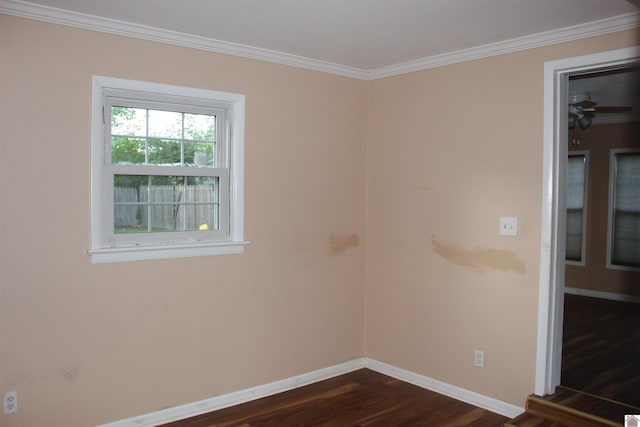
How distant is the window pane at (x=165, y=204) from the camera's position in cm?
320

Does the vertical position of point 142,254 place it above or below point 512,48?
below

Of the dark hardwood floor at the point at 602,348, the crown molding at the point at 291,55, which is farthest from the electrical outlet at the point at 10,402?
the dark hardwood floor at the point at 602,348

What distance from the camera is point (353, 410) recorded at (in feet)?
11.6

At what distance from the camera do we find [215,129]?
3.60 metres

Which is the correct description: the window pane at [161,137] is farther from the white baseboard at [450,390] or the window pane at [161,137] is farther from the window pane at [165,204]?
the white baseboard at [450,390]

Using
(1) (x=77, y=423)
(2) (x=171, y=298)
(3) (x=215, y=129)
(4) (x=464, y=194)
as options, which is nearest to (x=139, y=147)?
(3) (x=215, y=129)

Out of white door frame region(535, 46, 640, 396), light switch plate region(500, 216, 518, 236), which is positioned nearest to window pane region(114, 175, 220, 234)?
light switch plate region(500, 216, 518, 236)

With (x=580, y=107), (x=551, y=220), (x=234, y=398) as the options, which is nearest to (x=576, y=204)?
(x=580, y=107)

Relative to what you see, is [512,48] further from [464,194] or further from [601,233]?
[601,233]

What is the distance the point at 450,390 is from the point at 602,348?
1805mm

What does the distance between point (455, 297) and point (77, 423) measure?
8.48 ft

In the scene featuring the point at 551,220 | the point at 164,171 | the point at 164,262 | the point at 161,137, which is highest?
the point at 161,137

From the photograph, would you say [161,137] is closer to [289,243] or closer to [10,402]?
[289,243]

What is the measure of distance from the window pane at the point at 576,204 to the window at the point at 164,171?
549cm
